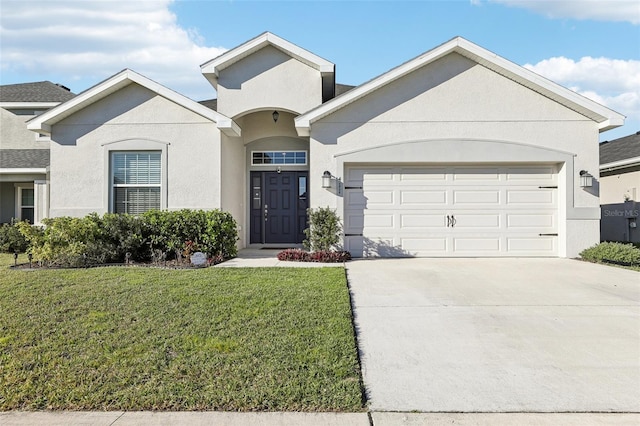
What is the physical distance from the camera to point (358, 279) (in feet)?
25.6

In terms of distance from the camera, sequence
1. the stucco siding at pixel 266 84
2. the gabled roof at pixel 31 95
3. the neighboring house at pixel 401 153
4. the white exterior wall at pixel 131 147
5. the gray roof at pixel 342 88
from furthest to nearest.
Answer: the gabled roof at pixel 31 95
the gray roof at pixel 342 88
the stucco siding at pixel 266 84
the white exterior wall at pixel 131 147
the neighboring house at pixel 401 153

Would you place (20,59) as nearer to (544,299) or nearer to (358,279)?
(358,279)

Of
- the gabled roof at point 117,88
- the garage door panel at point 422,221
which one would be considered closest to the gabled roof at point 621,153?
the garage door panel at point 422,221

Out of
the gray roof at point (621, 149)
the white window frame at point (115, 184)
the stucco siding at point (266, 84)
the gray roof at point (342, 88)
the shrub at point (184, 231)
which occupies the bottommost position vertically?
the shrub at point (184, 231)

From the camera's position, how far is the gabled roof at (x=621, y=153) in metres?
13.5

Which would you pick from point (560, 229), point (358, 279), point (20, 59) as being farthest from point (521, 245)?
point (20, 59)

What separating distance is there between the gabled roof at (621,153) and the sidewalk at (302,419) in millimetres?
13056

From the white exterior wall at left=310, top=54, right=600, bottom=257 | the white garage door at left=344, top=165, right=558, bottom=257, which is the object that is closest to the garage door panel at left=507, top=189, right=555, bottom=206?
the white garage door at left=344, top=165, right=558, bottom=257

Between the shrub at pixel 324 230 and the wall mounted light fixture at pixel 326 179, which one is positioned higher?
the wall mounted light fixture at pixel 326 179

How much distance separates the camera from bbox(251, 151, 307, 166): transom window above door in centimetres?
1328

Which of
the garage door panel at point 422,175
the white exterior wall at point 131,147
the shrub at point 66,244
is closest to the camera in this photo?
the shrub at point 66,244

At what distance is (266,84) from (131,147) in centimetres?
405

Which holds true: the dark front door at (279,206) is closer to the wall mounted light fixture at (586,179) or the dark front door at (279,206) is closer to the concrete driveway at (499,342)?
the concrete driveway at (499,342)

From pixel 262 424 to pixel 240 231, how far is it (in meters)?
9.97
